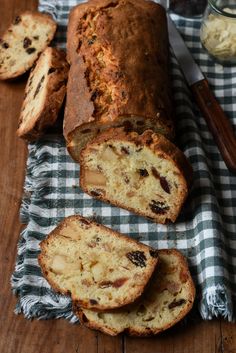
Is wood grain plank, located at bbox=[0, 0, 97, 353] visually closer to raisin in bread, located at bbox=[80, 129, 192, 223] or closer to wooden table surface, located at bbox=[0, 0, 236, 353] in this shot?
wooden table surface, located at bbox=[0, 0, 236, 353]

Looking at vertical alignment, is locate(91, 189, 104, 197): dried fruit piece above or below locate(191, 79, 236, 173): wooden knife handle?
below

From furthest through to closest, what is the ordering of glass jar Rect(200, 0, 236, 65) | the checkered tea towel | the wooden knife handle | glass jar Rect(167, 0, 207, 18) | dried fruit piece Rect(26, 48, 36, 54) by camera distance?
glass jar Rect(167, 0, 207, 18)
dried fruit piece Rect(26, 48, 36, 54)
glass jar Rect(200, 0, 236, 65)
the wooden knife handle
the checkered tea towel

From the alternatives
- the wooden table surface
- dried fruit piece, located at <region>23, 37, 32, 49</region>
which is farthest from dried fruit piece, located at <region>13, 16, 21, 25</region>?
the wooden table surface

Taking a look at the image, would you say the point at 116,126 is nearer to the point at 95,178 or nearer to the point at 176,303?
the point at 95,178

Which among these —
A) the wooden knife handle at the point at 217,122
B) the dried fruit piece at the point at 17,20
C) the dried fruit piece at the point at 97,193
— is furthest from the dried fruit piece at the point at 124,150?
the dried fruit piece at the point at 17,20

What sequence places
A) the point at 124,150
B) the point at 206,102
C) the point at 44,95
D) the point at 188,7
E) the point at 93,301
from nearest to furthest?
the point at 93,301
the point at 124,150
the point at 44,95
the point at 206,102
the point at 188,7

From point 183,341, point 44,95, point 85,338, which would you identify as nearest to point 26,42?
point 44,95

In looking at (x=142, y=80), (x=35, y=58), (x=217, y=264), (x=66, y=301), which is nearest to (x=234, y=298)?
(x=217, y=264)
